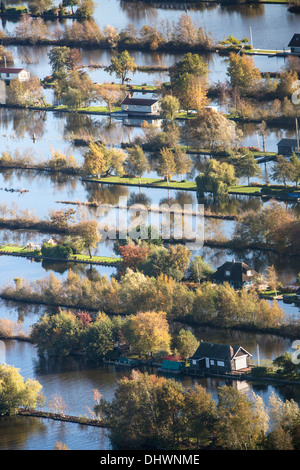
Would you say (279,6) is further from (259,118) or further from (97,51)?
(259,118)

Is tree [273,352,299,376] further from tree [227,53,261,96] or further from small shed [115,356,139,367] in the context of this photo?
tree [227,53,261,96]

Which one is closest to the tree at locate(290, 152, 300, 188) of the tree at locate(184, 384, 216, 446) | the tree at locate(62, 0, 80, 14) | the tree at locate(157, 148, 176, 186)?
the tree at locate(157, 148, 176, 186)

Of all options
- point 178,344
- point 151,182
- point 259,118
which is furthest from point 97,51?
point 178,344

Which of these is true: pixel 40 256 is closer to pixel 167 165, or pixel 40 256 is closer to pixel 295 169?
pixel 167 165

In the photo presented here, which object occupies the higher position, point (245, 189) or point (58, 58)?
point (58, 58)

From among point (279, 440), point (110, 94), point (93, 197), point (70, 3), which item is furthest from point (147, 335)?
point (70, 3)

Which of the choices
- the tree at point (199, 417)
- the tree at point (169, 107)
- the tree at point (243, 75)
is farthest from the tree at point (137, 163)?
the tree at point (199, 417)
